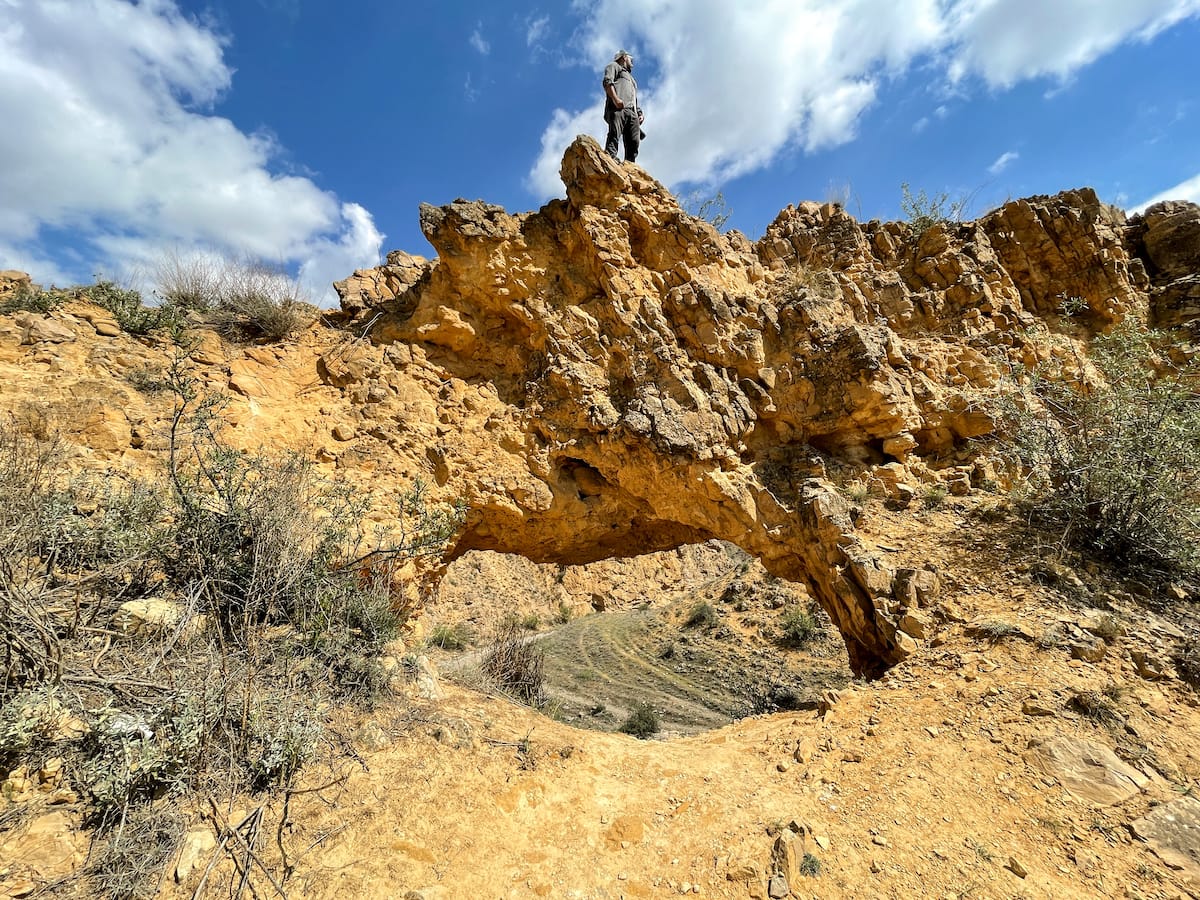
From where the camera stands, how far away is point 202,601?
4.59m

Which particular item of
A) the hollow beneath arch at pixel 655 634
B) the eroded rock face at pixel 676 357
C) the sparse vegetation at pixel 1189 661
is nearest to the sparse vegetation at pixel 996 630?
the sparse vegetation at pixel 1189 661

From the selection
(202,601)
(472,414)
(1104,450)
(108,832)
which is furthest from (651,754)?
(1104,450)

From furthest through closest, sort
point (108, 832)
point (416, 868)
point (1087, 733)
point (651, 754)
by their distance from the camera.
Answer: point (651, 754)
point (1087, 733)
point (416, 868)
point (108, 832)

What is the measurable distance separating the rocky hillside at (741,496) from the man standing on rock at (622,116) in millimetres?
1431

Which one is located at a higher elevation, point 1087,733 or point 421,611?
point 421,611

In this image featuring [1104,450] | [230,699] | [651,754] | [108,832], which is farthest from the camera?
[1104,450]

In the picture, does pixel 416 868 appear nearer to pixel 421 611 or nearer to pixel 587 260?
pixel 421 611

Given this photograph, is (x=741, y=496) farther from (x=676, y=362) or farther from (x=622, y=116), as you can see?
(x=622, y=116)

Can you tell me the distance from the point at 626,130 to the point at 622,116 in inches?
9.5

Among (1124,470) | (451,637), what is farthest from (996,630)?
(451,637)

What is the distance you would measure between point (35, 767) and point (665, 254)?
29.3 feet

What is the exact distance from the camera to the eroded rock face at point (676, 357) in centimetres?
754

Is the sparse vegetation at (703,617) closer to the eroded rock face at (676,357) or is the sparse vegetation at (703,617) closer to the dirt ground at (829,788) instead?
the eroded rock face at (676,357)

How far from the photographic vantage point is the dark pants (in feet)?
30.7
